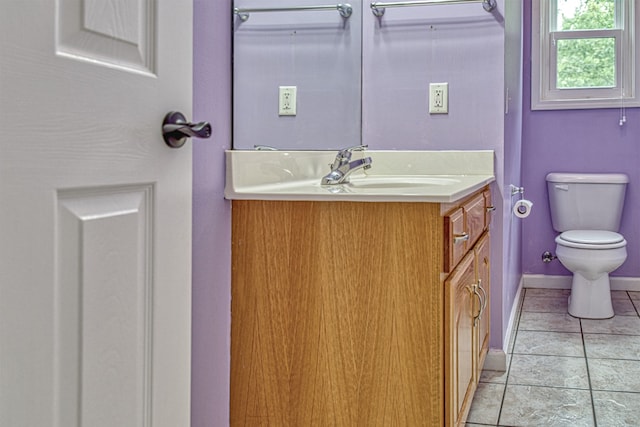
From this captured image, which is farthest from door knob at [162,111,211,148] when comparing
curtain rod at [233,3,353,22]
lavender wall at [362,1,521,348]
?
lavender wall at [362,1,521,348]

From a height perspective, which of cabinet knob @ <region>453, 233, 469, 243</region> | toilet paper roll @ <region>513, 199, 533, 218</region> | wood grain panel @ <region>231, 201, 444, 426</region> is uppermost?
toilet paper roll @ <region>513, 199, 533, 218</region>

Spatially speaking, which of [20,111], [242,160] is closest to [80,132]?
[20,111]

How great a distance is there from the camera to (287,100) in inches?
76.3

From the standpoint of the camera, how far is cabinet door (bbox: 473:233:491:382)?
6.79 ft

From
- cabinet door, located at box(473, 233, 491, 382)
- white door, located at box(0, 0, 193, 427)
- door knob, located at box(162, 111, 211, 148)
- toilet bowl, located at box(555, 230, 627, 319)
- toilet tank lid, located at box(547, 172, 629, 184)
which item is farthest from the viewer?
toilet tank lid, located at box(547, 172, 629, 184)

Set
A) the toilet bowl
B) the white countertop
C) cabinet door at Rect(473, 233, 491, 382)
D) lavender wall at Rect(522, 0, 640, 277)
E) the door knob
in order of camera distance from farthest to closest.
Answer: lavender wall at Rect(522, 0, 640, 277), the toilet bowl, cabinet door at Rect(473, 233, 491, 382), the white countertop, the door knob

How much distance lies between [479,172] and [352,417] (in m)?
1.31

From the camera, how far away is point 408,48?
2.61 m

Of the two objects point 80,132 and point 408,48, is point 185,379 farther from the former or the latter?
point 408,48

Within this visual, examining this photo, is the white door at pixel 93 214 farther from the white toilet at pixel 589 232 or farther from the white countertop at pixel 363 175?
the white toilet at pixel 589 232

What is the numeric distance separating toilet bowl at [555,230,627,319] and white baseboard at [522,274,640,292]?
0.58m

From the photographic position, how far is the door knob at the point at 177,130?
3.06 ft

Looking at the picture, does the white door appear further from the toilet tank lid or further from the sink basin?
the toilet tank lid

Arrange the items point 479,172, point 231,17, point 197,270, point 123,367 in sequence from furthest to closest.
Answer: point 479,172 < point 231,17 < point 197,270 < point 123,367
